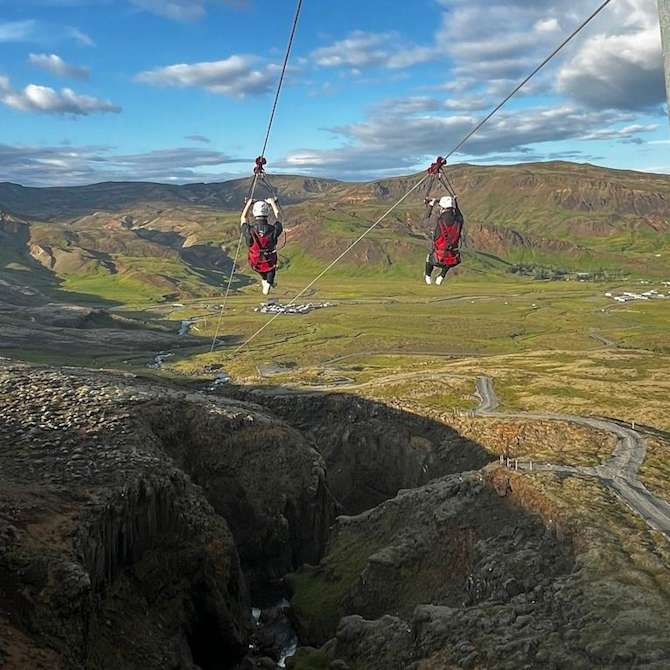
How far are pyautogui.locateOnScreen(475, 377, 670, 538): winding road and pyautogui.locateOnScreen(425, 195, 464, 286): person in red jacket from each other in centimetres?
2494

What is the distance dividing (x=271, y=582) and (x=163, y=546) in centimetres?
1916

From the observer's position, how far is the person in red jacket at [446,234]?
120 ft

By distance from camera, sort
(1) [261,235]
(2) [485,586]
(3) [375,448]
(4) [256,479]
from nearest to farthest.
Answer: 1. (1) [261,235]
2. (2) [485,586]
3. (4) [256,479]
4. (3) [375,448]

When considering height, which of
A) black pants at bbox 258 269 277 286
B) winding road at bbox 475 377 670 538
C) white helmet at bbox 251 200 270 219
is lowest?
winding road at bbox 475 377 670 538

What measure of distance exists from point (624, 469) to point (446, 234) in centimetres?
3405

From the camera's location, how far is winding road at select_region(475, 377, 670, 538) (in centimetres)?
4822

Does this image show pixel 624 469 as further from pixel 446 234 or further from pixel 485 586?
pixel 446 234

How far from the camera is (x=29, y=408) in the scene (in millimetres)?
55812

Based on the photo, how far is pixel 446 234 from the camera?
121 feet

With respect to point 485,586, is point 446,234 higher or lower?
higher

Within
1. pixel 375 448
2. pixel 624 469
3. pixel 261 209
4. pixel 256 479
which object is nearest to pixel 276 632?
pixel 256 479

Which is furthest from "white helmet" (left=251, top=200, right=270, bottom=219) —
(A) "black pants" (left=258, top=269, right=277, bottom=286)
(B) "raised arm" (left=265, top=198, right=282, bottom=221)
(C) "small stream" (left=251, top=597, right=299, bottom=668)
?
(C) "small stream" (left=251, top=597, right=299, bottom=668)

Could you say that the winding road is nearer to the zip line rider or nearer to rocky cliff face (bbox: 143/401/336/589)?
rocky cliff face (bbox: 143/401/336/589)

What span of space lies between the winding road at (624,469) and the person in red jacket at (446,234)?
81.8ft
